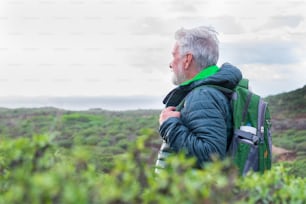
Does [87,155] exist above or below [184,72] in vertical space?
below

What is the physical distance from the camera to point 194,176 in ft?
6.71

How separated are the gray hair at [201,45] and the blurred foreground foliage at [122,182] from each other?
5.14ft

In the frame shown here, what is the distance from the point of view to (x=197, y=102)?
3.75 meters

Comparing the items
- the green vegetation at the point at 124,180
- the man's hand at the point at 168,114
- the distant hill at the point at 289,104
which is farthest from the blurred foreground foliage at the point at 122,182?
the distant hill at the point at 289,104

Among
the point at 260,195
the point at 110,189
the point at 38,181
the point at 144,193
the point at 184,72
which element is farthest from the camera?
the point at 184,72

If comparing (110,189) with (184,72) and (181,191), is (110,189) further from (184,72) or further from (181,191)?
(184,72)

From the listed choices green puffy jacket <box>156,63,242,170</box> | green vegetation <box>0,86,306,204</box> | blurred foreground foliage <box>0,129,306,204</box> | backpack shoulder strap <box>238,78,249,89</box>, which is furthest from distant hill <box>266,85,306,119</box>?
blurred foreground foliage <box>0,129,306,204</box>

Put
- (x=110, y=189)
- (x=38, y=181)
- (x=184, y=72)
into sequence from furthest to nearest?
1. (x=184, y=72)
2. (x=110, y=189)
3. (x=38, y=181)

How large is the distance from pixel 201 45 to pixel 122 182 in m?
2.23

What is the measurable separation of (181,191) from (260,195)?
0.76 meters

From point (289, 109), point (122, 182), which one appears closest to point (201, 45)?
point (122, 182)

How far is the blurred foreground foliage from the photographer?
174 centimetres

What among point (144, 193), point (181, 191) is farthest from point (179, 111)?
point (181, 191)

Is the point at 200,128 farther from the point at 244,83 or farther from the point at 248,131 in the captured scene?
the point at 244,83
